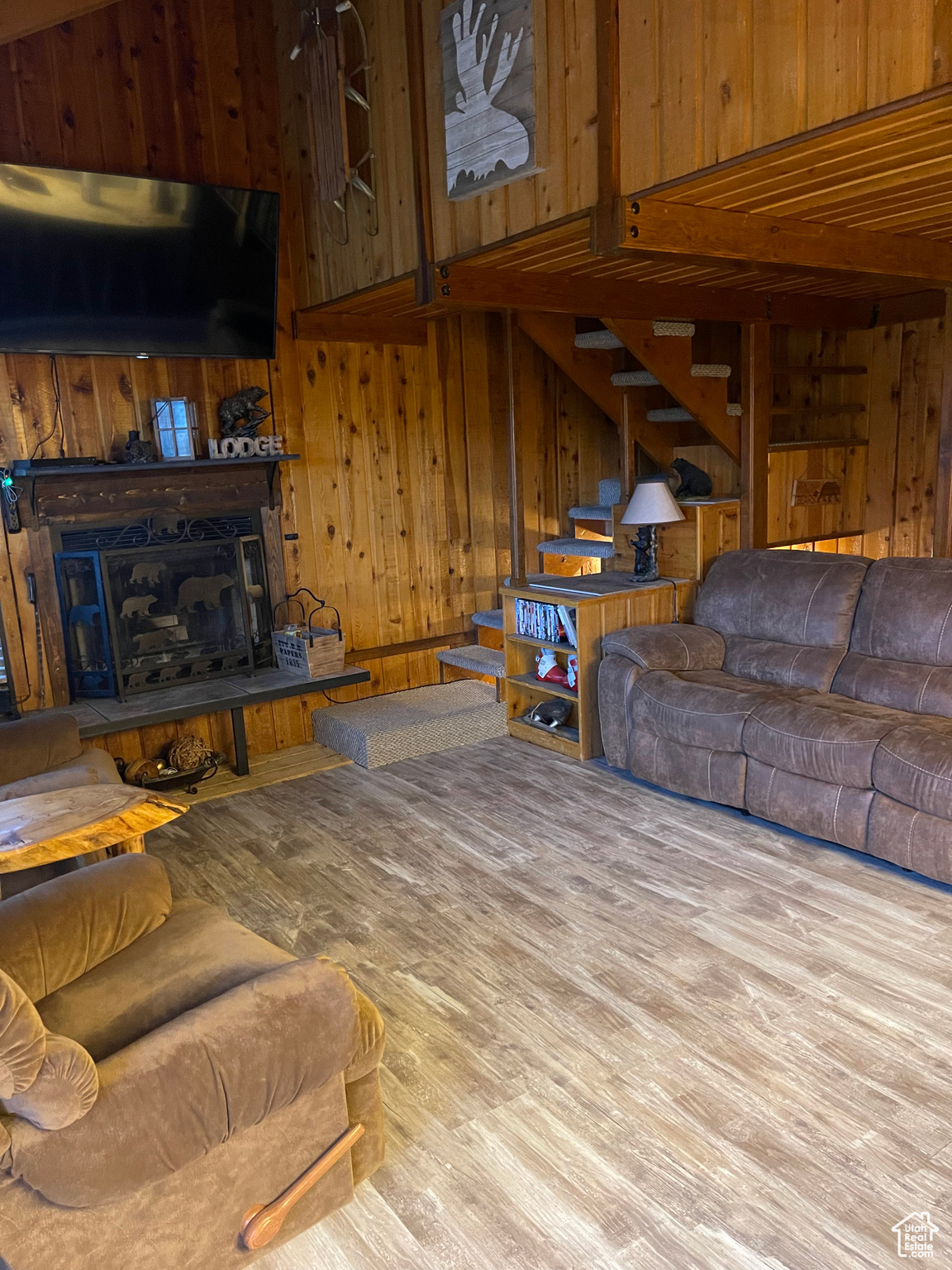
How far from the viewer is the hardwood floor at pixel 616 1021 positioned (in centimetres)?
188

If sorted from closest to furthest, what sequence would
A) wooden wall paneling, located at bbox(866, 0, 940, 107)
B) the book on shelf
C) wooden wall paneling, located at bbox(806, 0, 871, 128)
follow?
wooden wall paneling, located at bbox(866, 0, 940, 107), wooden wall paneling, located at bbox(806, 0, 871, 128), the book on shelf

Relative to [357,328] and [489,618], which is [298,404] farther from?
[489,618]

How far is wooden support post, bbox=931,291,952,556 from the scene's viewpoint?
445 centimetres

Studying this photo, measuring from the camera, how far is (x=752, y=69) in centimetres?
257

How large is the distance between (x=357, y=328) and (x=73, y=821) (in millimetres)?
3352

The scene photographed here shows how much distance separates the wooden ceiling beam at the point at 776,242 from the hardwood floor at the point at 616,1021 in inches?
83.9

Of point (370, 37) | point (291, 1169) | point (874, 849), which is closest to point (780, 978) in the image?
point (874, 849)

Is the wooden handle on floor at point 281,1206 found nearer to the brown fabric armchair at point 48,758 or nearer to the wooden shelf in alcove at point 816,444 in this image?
the brown fabric armchair at point 48,758

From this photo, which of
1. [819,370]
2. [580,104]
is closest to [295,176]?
[580,104]

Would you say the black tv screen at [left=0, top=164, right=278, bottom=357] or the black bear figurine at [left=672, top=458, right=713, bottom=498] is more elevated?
the black tv screen at [left=0, top=164, right=278, bottom=357]

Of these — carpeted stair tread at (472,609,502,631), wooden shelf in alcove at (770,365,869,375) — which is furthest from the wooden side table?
wooden shelf in alcove at (770,365,869,375)

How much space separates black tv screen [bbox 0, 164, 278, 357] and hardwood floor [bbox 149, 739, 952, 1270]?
2.16m

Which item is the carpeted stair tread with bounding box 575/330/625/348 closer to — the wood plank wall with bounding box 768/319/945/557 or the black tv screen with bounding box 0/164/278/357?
the wood plank wall with bounding box 768/319/945/557

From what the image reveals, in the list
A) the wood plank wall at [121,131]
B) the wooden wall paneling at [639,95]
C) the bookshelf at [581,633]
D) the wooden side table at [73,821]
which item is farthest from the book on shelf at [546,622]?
the wooden side table at [73,821]
